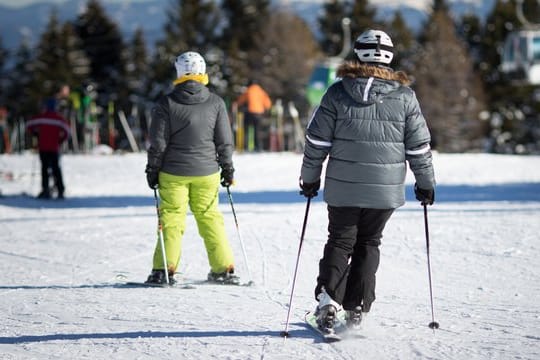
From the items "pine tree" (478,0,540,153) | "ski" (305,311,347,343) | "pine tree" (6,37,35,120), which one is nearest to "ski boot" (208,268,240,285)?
"ski" (305,311,347,343)

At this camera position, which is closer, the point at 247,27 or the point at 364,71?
the point at 364,71

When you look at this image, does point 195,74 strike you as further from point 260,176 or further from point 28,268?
point 260,176

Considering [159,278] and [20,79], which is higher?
[20,79]

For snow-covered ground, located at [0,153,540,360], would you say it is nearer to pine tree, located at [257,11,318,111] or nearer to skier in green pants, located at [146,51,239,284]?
skier in green pants, located at [146,51,239,284]

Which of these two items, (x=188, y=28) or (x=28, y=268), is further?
(x=188, y=28)

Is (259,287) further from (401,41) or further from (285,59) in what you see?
(401,41)

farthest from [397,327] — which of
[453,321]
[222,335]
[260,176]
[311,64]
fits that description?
[311,64]

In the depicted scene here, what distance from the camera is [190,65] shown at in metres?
6.89

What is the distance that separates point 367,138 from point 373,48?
1.71ft

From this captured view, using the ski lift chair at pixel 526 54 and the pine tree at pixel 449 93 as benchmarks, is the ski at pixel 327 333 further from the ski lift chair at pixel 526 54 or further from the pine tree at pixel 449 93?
the pine tree at pixel 449 93

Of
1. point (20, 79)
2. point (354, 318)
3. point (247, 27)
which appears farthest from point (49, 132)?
point (247, 27)

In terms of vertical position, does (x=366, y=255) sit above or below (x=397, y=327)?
above

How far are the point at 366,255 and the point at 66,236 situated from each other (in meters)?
6.21

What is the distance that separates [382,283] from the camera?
7273 mm
